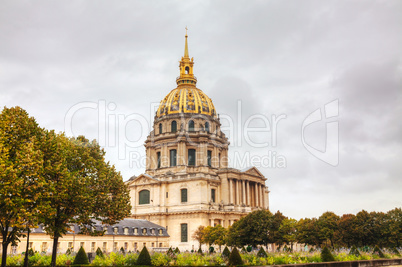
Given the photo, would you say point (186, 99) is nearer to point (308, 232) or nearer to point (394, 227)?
point (308, 232)

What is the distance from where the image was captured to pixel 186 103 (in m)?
84.1

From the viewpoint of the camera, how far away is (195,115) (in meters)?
82.8

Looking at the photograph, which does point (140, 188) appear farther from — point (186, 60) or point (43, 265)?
point (43, 265)

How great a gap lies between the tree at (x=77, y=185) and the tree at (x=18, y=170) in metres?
1.27

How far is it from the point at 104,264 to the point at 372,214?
110ft

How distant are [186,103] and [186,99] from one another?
1165 millimetres

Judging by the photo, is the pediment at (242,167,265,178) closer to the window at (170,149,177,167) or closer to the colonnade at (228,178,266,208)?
the colonnade at (228,178,266,208)

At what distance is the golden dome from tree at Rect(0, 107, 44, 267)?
58.1m

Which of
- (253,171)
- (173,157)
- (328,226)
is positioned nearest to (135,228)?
(173,157)

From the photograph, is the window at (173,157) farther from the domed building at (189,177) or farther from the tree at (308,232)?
the tree at (308,232)

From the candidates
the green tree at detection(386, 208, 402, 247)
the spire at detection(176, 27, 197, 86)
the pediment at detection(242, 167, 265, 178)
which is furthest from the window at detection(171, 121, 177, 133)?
the green tree at detection(386, 208, 402, 247)

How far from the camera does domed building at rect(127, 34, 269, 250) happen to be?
70.5m

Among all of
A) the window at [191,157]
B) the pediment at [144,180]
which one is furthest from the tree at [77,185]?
the window at [191,157]

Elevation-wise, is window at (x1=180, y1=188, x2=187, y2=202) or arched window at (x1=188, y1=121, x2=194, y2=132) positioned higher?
arched window at (x1=188, y1=121, x2=194, y2=132)
